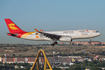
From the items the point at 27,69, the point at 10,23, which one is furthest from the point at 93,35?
the point at 27,69

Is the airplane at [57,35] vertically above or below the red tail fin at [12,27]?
below

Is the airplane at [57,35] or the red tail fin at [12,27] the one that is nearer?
the airplane at [57,35]

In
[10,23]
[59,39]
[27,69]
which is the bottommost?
[27,69]

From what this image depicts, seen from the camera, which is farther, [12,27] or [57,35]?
[12,27]

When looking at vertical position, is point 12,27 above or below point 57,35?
above

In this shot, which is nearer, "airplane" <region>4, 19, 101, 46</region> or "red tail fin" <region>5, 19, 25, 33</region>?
"airplane" <region>4, 19, 101, 46</region>

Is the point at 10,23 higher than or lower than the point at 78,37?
higher

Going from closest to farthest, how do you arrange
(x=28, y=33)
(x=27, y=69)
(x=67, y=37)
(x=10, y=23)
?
(x=67, y=37), (x=28, y=33), (x=10, y=23), (x=27, y=69)

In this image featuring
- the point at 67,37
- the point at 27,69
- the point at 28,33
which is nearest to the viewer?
the point at 67,37

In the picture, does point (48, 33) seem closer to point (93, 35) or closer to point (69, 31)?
A: point (69, 31)

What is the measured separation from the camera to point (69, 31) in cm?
7975

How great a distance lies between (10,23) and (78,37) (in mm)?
28590

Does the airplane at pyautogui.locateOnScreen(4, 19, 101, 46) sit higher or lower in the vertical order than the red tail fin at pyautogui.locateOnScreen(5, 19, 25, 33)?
lower

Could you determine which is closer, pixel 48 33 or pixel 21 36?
pixel 48 33
